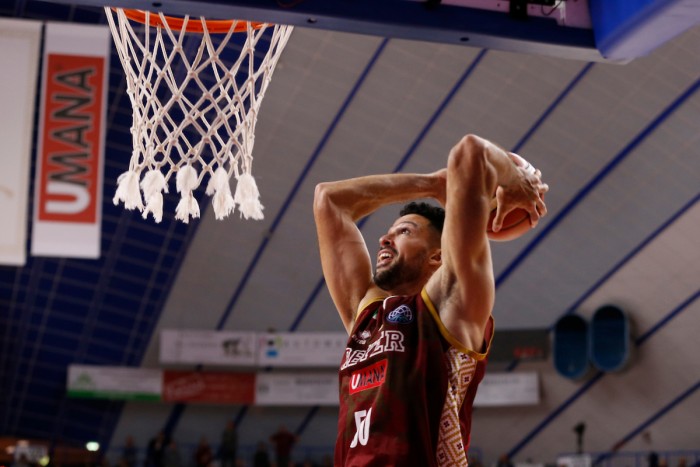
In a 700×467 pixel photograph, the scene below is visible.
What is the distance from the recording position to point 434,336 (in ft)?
11.0

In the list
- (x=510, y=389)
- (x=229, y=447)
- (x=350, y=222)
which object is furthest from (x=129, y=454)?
(x=350, y=222)

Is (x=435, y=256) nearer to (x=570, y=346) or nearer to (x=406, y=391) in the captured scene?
(x=406, y=391)

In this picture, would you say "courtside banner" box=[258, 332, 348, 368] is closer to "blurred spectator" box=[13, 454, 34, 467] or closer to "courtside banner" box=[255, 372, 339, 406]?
"courtside banner" box=[255, 372, 339, 406]

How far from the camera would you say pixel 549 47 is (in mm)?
4180

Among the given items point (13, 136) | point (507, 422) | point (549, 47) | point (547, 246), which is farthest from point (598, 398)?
point (549, 47)

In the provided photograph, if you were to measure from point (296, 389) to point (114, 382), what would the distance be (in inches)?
150

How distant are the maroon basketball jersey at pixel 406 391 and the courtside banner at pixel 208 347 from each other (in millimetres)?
16724

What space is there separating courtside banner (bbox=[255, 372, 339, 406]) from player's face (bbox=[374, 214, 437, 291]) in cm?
1652

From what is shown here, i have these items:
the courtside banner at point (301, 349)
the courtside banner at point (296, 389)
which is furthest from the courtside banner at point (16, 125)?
the courtside banner at point (296, 389)

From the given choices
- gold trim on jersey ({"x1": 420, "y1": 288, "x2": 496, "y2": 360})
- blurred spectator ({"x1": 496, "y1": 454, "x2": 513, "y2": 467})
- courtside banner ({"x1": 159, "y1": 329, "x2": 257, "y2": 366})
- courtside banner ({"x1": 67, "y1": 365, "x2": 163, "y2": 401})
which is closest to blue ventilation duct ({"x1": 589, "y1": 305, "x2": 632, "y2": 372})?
blurred spectator ({"x1": 496, "y1": 454, "x2": 513, "y2": 467})

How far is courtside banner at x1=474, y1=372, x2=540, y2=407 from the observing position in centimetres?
1938

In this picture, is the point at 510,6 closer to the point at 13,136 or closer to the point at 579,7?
the point at 579,7

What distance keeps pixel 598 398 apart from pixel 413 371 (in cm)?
1662

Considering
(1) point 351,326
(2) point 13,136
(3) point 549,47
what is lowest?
(1) point 351,326
